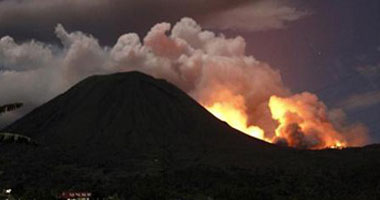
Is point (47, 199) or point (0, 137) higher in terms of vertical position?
point (47, 199)

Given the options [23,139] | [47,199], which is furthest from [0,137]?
[47,199]

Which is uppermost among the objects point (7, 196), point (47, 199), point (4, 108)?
point (47, 199)

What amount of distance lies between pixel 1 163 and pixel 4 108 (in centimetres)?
212

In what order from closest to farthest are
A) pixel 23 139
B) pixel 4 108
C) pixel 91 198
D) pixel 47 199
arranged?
pixel 23 139, pixel 4 108, pixel 47 199, pixel 91 198

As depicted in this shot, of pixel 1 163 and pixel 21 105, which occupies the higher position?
pixel 21 105

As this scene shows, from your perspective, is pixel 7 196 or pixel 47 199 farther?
pixel 47 199

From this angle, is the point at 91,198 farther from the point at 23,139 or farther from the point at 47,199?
the point at 23,139

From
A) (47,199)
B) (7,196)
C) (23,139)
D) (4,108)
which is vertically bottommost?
(7,196)

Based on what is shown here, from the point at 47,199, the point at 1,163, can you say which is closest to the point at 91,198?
the point at 47,199

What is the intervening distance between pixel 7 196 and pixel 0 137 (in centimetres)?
200

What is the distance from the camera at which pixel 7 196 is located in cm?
2194

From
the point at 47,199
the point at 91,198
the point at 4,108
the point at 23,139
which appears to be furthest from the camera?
the point at 91,198

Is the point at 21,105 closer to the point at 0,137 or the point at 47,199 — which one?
the point at 0,137

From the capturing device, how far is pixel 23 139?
21266mm
